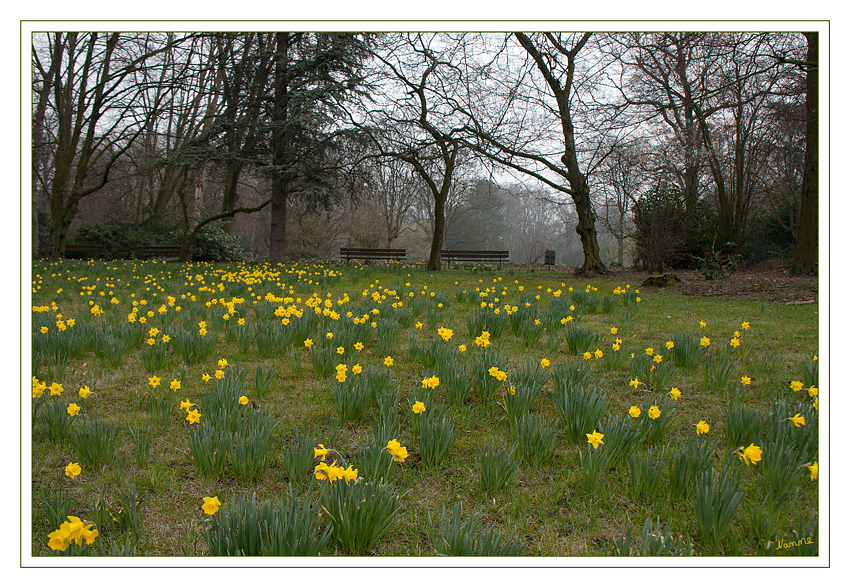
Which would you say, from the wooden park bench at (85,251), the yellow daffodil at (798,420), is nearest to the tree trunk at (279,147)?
the wooden park bench at (85,251)

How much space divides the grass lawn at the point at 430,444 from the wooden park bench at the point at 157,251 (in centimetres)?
1551

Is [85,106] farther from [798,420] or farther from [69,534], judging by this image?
[798,420]

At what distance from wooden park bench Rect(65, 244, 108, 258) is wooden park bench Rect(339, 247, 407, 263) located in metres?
8.90

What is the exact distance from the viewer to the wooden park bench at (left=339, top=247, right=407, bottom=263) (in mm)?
17502

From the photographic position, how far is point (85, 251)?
56.4 feet

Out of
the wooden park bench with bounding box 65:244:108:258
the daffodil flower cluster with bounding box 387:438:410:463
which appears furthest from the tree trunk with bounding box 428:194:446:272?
the wooden park bench with bounding box 65:244:108:258

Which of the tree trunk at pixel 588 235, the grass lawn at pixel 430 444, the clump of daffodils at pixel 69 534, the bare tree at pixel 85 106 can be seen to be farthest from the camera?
the tree trunk at pixel 588 235

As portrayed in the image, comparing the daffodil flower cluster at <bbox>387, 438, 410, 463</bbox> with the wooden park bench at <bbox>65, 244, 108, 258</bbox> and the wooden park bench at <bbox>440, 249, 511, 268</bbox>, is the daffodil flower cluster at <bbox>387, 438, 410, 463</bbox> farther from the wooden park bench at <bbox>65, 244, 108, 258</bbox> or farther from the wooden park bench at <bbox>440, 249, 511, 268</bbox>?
the wooden park bench at <bbox>65, 244, 108, 258</bbox>

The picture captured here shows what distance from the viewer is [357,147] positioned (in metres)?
13.3

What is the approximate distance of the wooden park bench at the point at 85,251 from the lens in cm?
1694

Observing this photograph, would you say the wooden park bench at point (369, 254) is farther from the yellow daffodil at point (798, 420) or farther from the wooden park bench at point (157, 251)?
the yellow daffodil at point (798, 420)
